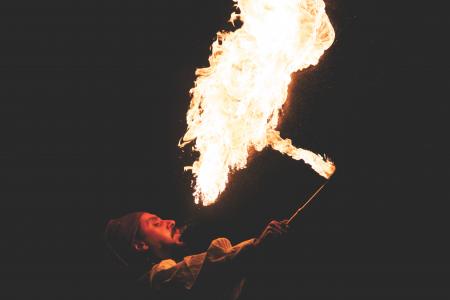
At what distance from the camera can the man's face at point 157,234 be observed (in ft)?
11.3

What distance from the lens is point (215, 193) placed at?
9.34 feet

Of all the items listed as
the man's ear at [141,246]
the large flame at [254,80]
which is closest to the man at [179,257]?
the man's ear at [141,246]

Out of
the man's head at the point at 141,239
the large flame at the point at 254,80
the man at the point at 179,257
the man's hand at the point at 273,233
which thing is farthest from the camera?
the man's head at the point at 141,239

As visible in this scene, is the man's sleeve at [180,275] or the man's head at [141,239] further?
the man's head at [141,239]

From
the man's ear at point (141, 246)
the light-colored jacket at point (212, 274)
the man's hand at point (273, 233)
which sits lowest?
the light-colored jacket at point (212, 274)

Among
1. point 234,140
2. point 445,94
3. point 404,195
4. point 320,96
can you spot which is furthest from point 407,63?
point 234,140

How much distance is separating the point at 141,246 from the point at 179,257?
38 cm

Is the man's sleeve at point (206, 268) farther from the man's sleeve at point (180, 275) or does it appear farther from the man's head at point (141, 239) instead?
the man's head at point (141, 239)

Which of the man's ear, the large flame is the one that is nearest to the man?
the man's ear

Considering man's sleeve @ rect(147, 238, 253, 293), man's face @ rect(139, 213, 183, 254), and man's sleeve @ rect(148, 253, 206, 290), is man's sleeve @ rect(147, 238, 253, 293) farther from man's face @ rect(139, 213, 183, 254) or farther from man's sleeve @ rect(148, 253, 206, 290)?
man's face @ rect(139, 213, 183, 254)

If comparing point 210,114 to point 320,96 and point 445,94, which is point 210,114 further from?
point 445,94

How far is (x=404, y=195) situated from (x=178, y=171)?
278cm

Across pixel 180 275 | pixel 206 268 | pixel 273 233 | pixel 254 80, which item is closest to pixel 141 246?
pixel 180 275

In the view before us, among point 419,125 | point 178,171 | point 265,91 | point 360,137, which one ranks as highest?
point 178,171
